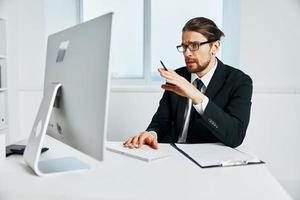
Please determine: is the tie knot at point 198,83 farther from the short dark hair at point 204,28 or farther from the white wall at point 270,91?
the white wall at point 270,91

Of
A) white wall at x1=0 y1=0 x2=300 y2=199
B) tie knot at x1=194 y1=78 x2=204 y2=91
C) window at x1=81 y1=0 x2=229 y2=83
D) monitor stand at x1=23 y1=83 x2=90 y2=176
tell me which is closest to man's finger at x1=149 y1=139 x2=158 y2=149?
monitor stand at x1=23 y1=83 x2=90 y2=176

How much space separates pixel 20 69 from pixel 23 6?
0.50 meters

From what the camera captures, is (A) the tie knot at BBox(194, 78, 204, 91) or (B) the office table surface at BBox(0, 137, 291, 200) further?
(A) the tie knot at BBox(194, 78, 204, 91)

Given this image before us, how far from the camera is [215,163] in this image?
870 mm

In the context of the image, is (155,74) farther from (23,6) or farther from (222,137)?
(222,137)

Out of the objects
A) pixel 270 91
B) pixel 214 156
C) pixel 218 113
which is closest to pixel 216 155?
pixel 214 156

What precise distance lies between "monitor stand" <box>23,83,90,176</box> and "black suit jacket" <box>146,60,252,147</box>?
49 cm

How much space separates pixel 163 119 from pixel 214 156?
1.84 feet

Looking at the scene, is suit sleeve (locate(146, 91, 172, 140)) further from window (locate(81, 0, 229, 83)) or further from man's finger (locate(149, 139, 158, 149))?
window (locate(81, 0, 229, 83))

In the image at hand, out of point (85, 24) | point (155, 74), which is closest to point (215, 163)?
point (85, 24)

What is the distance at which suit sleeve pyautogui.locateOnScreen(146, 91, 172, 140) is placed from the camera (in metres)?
1.44

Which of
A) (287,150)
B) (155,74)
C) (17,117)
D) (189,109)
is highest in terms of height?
(155,74)

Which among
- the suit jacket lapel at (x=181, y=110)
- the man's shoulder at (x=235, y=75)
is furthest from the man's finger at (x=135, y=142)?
the man's shoulder at (x=235, y=75)

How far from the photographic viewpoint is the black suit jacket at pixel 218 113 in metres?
1.10
